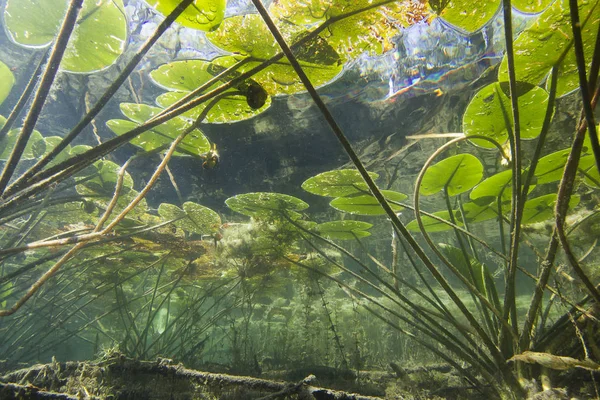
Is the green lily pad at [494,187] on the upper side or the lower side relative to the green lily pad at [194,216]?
lower

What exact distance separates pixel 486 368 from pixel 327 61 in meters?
2.58

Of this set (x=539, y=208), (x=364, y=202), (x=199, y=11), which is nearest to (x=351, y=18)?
(x=199, y=11)

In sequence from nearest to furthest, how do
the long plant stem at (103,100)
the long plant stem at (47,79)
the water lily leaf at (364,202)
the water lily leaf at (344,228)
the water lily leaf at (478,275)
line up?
the long plant stem at (47,79)
the long plant stem at (103,100)
the water lily leaf at (478,275)
the water lily leaf at (364,202)
the water lily leaf at (344,228)

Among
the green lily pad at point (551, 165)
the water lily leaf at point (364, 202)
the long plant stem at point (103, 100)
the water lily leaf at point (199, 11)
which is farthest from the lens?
the water lily leaf at point (364, 202)

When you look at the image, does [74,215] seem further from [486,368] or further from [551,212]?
[551,212]

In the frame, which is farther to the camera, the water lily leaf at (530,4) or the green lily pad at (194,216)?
the green lily pad at (194,216)

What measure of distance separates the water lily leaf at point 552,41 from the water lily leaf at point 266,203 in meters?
2.61

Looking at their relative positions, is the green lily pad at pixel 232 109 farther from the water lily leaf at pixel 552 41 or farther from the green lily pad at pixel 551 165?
the green lily pad at pixel 551 165

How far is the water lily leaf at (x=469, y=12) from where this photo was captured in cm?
185

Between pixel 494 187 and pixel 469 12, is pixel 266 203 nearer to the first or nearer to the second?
pixel 494 187

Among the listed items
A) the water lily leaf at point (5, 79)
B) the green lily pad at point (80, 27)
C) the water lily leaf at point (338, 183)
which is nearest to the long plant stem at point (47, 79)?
the green lily pad at point (80, 27)

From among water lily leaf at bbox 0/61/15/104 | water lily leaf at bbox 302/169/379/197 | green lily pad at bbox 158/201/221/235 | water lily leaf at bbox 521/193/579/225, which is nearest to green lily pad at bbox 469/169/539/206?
water lily leaf at bbox 521/193/579/225

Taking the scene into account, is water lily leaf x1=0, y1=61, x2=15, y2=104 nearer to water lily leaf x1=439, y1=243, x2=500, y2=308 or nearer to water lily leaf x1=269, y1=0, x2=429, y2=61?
water lily leaf x1=269, y1=0, x2=429, y2=61

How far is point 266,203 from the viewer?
409cm
